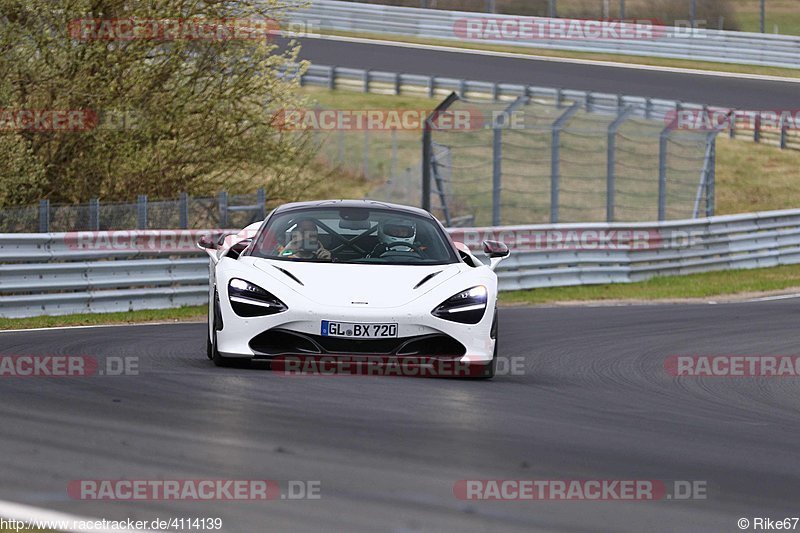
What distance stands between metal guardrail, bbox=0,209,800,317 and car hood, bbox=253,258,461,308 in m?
5.58

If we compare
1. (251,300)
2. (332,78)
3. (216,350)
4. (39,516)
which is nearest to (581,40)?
(332,78)

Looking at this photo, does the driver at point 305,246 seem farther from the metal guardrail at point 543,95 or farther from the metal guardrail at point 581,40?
the metal guardrail at point 581,40

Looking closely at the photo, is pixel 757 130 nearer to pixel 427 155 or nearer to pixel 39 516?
pixel 427 155

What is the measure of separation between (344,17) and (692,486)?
4190cm

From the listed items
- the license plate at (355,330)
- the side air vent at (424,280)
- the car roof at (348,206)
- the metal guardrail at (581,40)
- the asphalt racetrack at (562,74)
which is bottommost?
the asphalt racetrack at (562,74)

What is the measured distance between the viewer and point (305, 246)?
33.6 feet

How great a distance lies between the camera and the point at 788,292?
66.2 feet

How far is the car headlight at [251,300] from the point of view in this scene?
924 cm

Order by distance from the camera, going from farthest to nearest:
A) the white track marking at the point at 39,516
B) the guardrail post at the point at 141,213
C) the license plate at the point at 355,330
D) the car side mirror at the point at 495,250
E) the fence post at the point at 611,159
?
1. the fence post at the point at 611,159
2. the guardrail post at the point at 141,213
3. the car side mirror at the point at 495,250
4. the license plate at the point at 355,330
5. the white track marking at the point at 39,516

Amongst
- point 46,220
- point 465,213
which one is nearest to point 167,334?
point 46,220

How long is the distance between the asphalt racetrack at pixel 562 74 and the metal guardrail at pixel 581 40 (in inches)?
63.6

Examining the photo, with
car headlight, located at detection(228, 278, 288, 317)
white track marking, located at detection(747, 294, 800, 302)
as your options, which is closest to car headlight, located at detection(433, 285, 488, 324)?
car headlight, located at detection(228, 278, 288, 317)

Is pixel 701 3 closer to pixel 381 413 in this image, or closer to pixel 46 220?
pixel 46 220

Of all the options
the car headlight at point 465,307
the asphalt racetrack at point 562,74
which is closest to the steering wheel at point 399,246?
the car headlight at point 465,307
